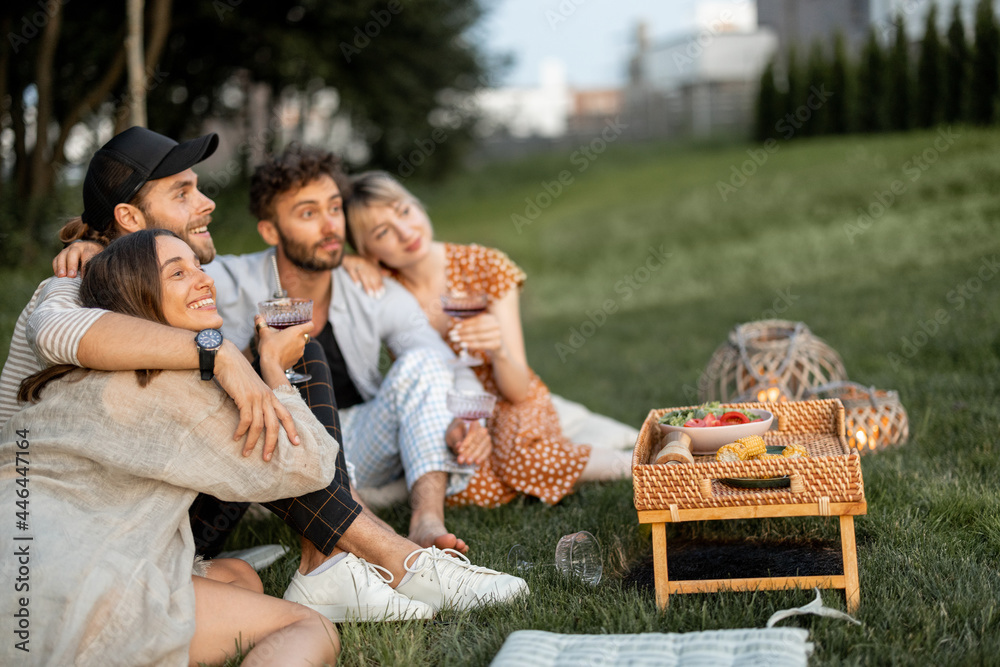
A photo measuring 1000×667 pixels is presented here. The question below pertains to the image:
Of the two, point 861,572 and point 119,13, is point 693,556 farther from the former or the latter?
point 119,13

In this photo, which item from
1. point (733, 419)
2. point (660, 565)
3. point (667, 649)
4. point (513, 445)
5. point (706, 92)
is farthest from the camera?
point (706, 92)

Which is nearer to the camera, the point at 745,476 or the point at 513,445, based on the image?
the point at 745,476

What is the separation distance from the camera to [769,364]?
3.98m

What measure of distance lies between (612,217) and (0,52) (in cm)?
869

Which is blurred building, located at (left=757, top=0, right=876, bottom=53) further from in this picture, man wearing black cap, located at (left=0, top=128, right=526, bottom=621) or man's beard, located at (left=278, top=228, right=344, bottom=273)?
man wearing black cap, located at (left=0, top=128, right=526, bottom=621)

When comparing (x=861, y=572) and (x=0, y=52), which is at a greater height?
(x=0, y=52)

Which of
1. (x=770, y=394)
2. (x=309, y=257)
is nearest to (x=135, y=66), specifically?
(x=309, y=257)

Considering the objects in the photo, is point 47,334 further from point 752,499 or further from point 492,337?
point 752,499

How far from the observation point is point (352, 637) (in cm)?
229

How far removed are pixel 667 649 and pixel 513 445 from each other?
5.32ft

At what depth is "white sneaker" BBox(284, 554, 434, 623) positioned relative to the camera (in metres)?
2.43

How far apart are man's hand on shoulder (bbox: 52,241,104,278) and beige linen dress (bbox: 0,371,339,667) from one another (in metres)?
0.50

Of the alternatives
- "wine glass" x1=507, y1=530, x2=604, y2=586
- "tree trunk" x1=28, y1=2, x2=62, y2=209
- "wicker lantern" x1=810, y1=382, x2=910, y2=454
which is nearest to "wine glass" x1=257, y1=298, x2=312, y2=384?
"wine glass" x1=507, y1=530, x2=604, y2=586

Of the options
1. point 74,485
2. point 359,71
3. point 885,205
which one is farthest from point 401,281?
point 359,71
